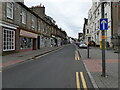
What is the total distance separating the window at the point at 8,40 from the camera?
12.6 metres

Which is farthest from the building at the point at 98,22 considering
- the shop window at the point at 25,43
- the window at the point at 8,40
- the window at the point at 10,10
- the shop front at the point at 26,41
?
the window at the point at 10,10

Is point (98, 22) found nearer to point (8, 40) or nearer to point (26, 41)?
point (26, 41)

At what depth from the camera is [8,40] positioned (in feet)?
43.7

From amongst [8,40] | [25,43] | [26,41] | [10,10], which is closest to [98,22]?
[26,41]

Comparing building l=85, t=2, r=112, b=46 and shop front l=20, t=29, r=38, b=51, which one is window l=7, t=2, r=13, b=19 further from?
building l=85, t=2, r=112, b=46

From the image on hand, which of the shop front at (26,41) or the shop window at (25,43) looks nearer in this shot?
the shop front at (26,41)

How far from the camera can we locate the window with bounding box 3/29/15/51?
12638 millimetres

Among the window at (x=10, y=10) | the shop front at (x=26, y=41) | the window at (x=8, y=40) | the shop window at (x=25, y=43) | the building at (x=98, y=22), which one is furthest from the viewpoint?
the building at (x=98, y=22)

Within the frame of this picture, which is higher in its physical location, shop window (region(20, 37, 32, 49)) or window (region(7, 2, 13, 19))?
window (region(7, 2, 13, 19))

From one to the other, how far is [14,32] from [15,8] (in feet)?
11.0

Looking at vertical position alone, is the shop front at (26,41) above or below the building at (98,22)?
below

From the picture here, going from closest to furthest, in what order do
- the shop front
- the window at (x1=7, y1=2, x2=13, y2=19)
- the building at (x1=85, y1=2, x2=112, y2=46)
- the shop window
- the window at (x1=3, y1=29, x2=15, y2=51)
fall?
1. the window at (x1=3, y1=29, x2=15, y2=51)
2. the window at (x1=7, y1=2, x2=13, y2=19)
3. the shop front
4. the shop window
5. the building at (x1=85, y1=2, x2=112, y2=46)

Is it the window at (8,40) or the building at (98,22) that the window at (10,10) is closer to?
the window at (8,40)

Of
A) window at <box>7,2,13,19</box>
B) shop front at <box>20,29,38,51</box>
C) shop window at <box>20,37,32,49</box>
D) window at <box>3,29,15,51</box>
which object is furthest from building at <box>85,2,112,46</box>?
window at <box>7,2,13,19</box>
